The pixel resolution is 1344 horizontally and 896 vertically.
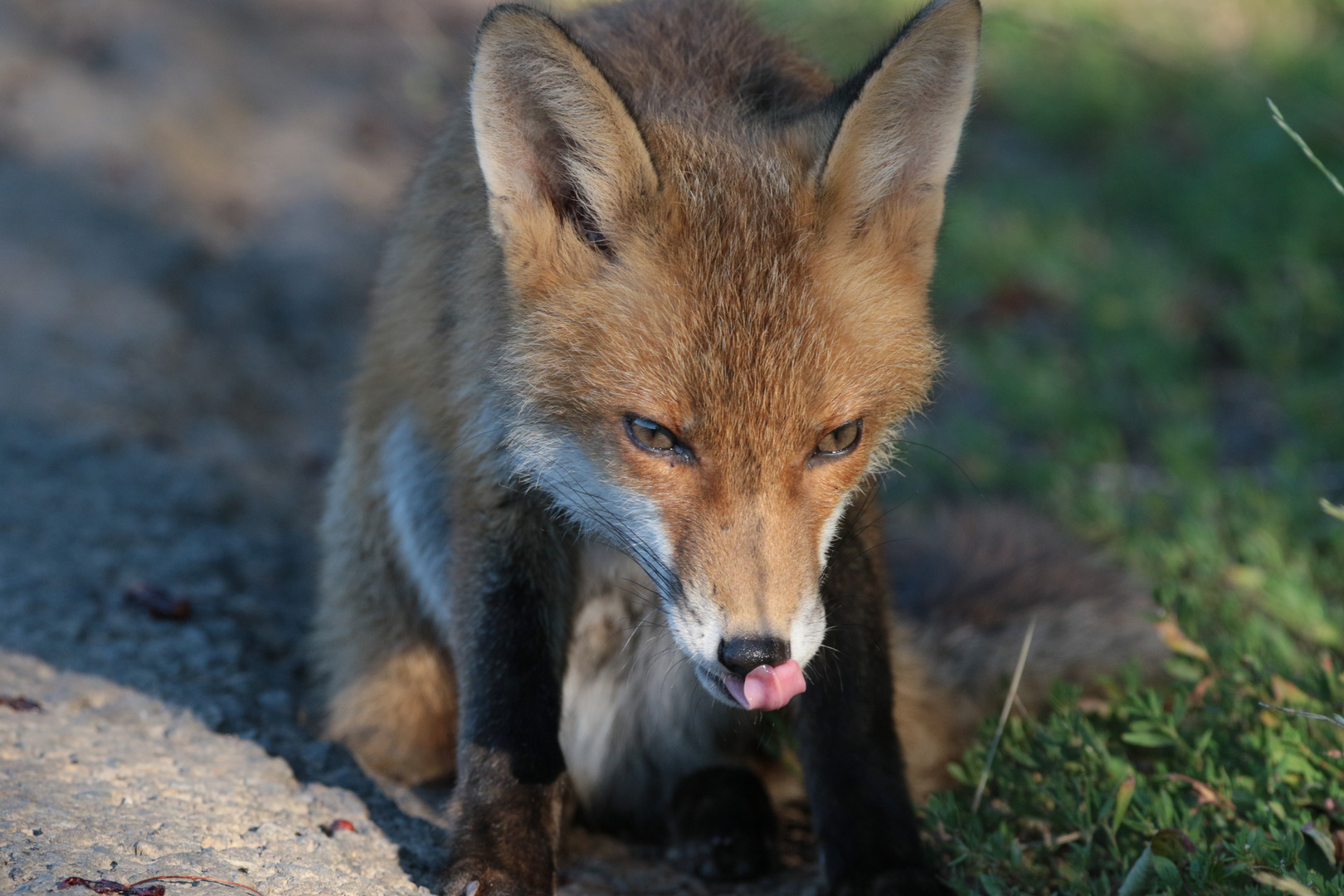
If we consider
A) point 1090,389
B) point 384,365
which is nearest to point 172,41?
point 384,365

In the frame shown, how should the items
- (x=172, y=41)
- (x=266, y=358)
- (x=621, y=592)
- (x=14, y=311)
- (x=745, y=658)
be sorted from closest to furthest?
(x=745, y=658), (x=621, y=592), (x=14, y=311), (x=266, y=358), (x=172, y=41)

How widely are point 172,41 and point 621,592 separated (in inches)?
199

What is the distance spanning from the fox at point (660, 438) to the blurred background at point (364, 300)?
A: 1.68 feet

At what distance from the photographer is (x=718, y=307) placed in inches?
91.2

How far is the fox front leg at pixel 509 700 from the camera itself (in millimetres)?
2428

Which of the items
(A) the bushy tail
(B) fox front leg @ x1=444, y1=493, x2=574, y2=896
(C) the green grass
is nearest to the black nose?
(B) fox front leg @ x1=444, y1=493, x2=574, y2=896

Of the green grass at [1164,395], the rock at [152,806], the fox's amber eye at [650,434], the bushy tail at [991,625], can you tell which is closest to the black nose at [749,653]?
the fox's amber eye at [650,434]

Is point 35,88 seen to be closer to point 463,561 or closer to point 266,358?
point 266,358

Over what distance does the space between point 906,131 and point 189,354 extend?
3417 mm

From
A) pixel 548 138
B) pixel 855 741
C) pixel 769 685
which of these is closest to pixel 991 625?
pixel 855 741

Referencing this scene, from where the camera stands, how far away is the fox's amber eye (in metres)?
2.29

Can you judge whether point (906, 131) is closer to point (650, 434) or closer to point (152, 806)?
point (650, 434)

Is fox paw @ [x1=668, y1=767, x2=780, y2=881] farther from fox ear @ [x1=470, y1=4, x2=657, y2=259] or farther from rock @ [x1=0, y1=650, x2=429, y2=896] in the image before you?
fox ear @ [x1=470, y1=4, x2=657, y2=259]

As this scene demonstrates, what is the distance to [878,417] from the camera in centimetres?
246
